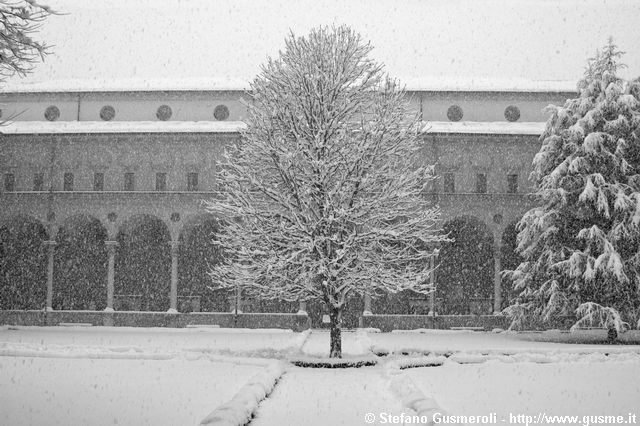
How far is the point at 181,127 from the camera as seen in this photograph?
3291cm

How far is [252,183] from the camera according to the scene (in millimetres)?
17812

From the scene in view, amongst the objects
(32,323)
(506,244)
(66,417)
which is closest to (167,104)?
(32,323)

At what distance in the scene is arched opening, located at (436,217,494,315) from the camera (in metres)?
35.2

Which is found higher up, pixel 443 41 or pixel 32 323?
pixel 443 41

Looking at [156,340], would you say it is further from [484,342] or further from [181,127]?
[181,127]

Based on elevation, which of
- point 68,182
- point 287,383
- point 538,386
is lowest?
point 287,383

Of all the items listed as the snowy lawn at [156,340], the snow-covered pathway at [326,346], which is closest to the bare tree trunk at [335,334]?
the snow-covered pathway at [326,346]

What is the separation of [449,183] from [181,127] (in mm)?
12737

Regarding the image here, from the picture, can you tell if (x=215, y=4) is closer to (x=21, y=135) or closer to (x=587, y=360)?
(x=21, y=135)

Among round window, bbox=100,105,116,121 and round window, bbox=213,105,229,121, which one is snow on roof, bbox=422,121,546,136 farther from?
round window, bbox=100,105,116,121

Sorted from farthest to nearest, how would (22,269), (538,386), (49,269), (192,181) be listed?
1. (22,269)
2. (192,181)
3. (49,269)
4. (538,386)

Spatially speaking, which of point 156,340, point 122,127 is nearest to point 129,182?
point 122,127

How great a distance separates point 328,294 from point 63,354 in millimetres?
6991

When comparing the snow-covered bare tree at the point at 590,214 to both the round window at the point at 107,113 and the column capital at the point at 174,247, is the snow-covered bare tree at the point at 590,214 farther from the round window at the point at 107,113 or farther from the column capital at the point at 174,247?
the round window at the point at 107,113
